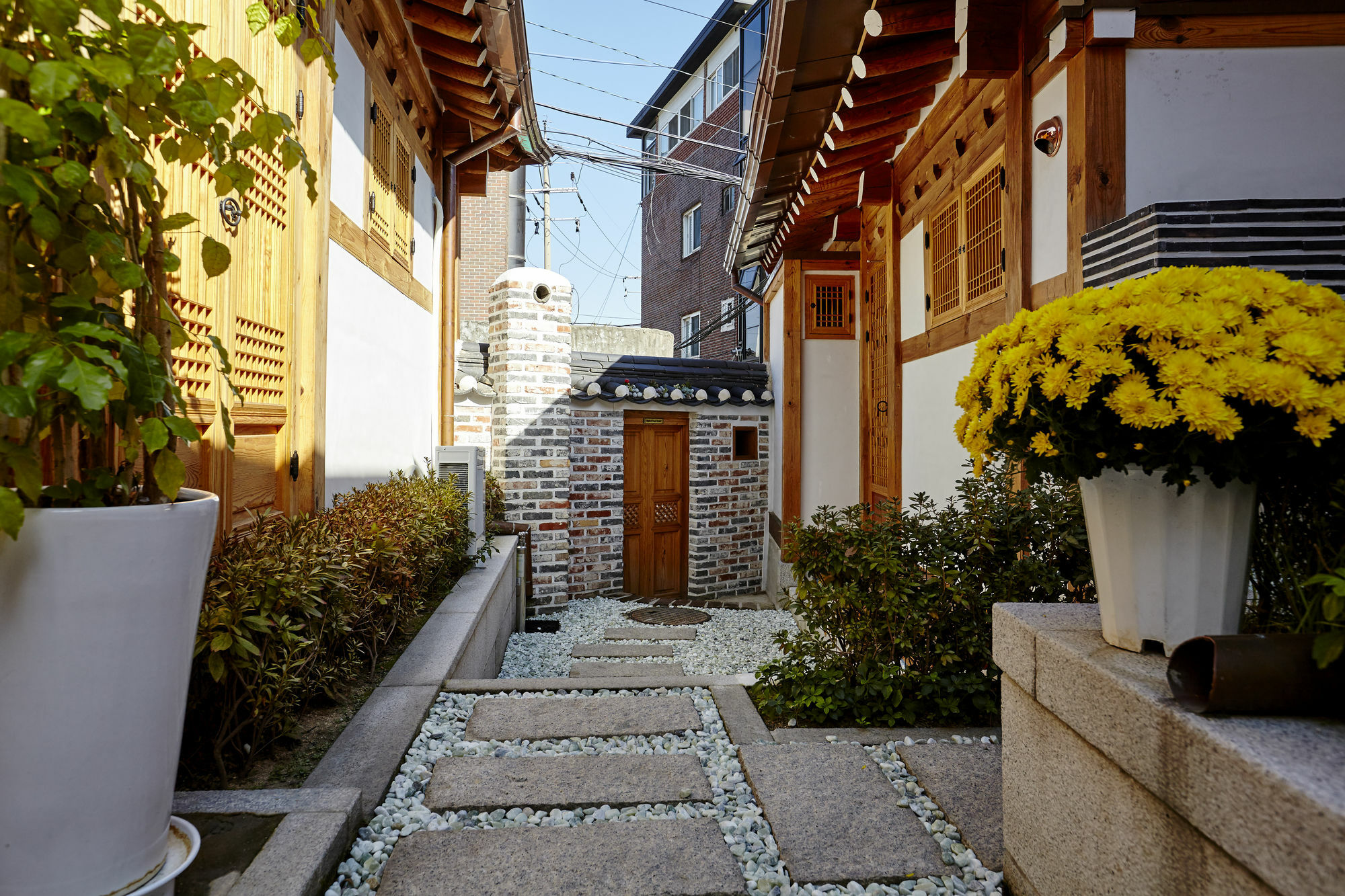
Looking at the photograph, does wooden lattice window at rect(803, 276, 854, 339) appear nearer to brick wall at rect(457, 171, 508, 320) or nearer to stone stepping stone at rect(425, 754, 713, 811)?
stone stepping stone at rect(425, 754, 713, 811)

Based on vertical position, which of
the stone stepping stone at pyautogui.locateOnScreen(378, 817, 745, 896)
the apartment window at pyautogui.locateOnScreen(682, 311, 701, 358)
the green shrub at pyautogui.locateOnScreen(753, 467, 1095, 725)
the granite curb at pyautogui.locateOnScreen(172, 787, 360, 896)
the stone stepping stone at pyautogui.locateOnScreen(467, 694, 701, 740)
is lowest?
the stone stepping stone at pyautogui.locateOnScreen(378, 817, 745, 896)

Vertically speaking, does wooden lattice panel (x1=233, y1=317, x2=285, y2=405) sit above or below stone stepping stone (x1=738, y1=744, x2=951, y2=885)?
above

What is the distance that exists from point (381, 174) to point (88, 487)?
399cm

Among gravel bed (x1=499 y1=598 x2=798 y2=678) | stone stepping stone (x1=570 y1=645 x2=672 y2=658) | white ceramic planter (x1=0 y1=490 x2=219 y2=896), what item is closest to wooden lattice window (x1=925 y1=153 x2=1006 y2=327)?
gravel bed (x1=499 y1=598 x2=798 y2=678)

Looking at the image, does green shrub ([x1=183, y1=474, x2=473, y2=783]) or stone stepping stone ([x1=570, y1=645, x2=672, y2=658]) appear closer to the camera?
green shrub ([x1=183, y1=474, x2=473, y2=783])

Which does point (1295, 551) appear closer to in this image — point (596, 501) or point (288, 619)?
point (288, 619)

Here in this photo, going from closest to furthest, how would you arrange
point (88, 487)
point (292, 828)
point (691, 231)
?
point (88, 487), point (292, 828), point (691, 231)

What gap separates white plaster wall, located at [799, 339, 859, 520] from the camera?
315 inches

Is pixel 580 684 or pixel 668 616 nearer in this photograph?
pixel 580 684

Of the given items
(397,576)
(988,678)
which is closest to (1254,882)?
(988,678)

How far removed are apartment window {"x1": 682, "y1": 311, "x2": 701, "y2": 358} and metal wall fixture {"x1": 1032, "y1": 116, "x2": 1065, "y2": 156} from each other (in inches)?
495

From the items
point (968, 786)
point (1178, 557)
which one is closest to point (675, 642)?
point (968, 786)

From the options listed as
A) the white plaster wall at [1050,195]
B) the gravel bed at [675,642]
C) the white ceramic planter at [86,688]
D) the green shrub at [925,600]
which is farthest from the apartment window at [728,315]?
the white ceramic planter at [86,688]

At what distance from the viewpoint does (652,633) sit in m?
6.05
